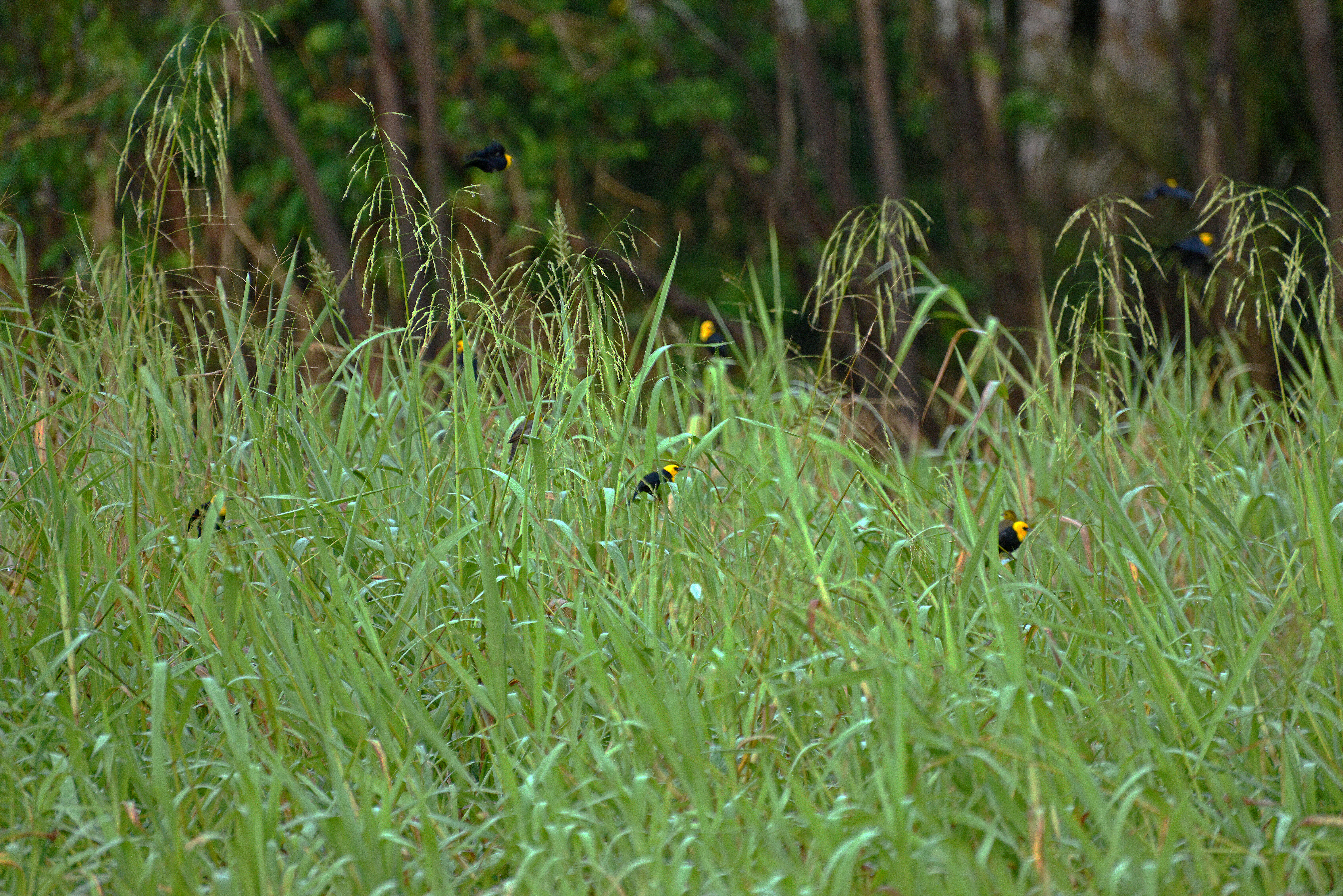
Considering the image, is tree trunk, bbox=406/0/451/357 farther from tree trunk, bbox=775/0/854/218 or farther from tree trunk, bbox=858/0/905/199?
tree trunk, bbox=858/0/905/199

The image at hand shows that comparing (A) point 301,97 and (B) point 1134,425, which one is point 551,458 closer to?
(B) point 1134,425

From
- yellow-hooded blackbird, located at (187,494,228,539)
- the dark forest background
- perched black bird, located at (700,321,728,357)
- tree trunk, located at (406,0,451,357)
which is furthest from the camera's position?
the dark forest background

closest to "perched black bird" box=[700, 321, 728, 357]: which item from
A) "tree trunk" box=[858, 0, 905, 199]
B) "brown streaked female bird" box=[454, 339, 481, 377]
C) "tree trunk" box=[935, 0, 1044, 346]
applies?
"brown streaked female bird" box=[454, 339, 481, 377]

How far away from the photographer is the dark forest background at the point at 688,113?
22.2ft

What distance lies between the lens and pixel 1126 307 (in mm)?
2018

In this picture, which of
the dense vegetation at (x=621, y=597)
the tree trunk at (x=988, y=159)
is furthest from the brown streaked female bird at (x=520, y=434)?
the tree trunk at (x=988, y=159)

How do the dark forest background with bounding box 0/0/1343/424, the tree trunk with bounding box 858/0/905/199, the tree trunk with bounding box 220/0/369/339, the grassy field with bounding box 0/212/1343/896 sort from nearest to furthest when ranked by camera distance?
1. the grassy field with bounding box 0/212/1343/896
2. the tree trunk with bounding box 220/0/369/339
3. the dark forest background with bounding box 0/0/1343/424
4. the tree trunk with bounding box 858/0/905/199

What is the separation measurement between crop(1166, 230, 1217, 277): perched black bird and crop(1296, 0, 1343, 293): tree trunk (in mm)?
3620

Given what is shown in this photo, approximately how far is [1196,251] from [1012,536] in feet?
2.97

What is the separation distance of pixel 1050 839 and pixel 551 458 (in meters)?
0.89

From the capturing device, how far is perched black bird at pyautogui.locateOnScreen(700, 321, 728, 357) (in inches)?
80.9

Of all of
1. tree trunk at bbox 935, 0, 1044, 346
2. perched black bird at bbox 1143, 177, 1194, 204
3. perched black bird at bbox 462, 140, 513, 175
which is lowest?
tree trunk at bbox 935, 0, 1044, 346

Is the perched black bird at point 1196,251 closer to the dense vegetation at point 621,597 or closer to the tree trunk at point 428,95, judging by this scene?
the dense vegetation at point 621,597

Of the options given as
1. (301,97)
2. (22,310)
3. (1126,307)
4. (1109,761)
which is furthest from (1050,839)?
(301,97)
